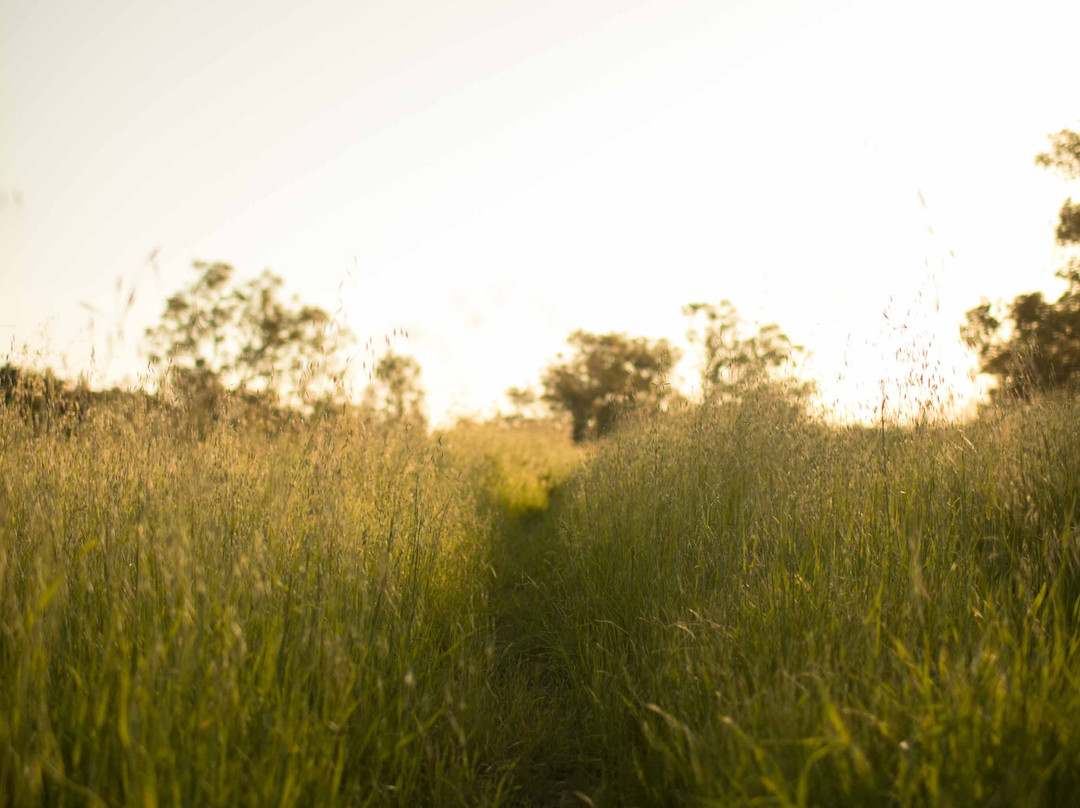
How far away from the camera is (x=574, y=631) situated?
2891 mm

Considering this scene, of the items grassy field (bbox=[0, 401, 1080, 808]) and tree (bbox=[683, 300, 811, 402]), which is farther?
tree (bbox=[683, 300, 811, 402])

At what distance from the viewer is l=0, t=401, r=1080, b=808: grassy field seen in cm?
138

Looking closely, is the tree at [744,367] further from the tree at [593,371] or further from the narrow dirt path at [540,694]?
the tree at [593,371]

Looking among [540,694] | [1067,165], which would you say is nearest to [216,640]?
[540,694]

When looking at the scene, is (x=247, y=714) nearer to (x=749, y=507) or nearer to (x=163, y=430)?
(x=163, y=430)

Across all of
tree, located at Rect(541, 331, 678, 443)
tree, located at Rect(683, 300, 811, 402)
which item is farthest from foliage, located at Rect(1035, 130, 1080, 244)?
tree, located at Rect(541, 331, 678, 443)

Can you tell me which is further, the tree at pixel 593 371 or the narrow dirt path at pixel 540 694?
the tree at pixel 593 371

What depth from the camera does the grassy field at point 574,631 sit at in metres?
1.38

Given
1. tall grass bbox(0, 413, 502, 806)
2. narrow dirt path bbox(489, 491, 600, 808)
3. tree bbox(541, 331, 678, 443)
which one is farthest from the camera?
tree bbox(541, 331, 678, 443)

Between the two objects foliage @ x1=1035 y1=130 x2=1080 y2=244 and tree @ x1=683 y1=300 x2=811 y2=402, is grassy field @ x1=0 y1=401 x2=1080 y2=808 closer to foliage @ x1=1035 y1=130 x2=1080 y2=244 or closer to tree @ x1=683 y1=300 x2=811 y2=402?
tree @ x1=683 y1=300 x2=811 y2=402

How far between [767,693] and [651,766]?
48cm

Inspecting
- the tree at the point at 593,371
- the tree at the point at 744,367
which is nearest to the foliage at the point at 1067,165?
the tree at the point at 744,367

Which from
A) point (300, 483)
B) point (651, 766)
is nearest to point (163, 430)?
point (300, 483)

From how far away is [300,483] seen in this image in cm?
286
